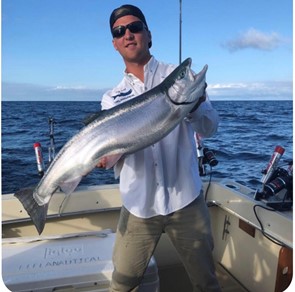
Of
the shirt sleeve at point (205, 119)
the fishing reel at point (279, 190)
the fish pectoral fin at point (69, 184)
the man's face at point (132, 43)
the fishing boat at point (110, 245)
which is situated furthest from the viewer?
the fishing reel at point (279, 190)

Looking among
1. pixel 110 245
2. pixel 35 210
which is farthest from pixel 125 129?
pixel 110 245

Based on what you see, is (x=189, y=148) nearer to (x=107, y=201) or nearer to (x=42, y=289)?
(x=42, y=289)

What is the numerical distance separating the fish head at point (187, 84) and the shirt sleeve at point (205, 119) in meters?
0.14

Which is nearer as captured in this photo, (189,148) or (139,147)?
(139,147)

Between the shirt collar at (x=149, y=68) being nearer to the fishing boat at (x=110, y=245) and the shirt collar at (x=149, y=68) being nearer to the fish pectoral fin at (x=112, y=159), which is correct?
the fish pectoral fin at (x=112, y=159)

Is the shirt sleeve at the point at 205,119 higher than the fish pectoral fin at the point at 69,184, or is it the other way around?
the shirt sleeve at the point at 205,119

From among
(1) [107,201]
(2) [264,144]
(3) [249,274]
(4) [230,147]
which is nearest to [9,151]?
(4) [230,147]

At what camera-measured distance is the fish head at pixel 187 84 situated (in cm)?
241

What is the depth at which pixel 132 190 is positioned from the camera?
2.81 m

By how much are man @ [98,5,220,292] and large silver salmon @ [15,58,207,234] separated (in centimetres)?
28

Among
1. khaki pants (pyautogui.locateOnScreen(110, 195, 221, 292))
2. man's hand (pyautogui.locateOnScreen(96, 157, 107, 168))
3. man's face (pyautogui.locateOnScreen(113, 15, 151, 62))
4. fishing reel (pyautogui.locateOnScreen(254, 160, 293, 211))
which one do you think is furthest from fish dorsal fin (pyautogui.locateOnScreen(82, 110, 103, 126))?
fishing reel (pyautogui.locateOnScreen(254, 160, 293, 211))

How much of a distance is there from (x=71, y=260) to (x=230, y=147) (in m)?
14.3

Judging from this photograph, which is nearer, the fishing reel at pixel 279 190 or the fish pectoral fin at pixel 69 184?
the fish pectoral fin at pixel 69 184

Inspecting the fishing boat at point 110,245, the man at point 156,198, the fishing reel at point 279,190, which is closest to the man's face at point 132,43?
the man at point 156,198
